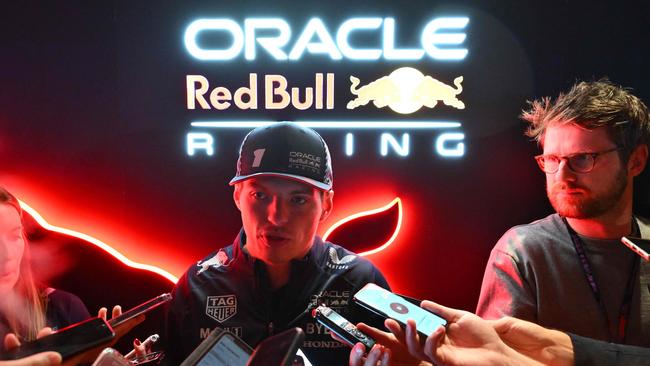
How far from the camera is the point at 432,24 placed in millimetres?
2715

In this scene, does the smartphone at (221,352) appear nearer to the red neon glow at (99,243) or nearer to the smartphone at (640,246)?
the red neon glow at (99,243)

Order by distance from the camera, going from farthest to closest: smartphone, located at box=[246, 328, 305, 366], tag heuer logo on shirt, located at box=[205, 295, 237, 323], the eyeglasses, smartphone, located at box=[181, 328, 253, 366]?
the eyeglasses, tag heuer logo on shirt, located at box=[205, 295, 237, 323], smartphone, located at box=[181, 328, 253, 366], smartphone, located at box=[246, 328, 305, 366]

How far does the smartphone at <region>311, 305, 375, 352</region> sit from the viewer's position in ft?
5.34

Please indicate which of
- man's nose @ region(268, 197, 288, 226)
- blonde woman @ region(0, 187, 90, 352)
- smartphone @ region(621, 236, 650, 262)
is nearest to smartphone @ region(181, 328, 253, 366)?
man's nose @ region(268, 197, 288, 226)

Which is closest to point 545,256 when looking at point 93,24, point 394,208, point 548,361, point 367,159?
point 548,361

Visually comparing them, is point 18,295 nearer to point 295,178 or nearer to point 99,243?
point 99,243

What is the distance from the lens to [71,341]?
144cm

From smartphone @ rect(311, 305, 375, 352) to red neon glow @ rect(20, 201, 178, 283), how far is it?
1592 mm

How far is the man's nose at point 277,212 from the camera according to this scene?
6.73 ft

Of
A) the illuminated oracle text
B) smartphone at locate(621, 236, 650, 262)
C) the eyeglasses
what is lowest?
smartphone at locate(621, 236, 650, 262)

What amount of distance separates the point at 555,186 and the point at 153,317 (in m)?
2.67

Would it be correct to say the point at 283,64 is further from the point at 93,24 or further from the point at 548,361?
the point at 548,361

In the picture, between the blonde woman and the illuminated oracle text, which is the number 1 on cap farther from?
the blonde woman

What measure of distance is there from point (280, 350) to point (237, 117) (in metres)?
1.91
